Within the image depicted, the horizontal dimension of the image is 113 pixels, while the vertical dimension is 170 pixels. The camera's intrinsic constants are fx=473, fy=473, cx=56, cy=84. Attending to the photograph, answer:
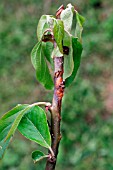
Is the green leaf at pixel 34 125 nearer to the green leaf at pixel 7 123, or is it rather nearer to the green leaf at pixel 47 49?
the green leaf at pixel 7 123

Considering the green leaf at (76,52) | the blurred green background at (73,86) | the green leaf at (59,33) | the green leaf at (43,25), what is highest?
the green leaf at (43,25)

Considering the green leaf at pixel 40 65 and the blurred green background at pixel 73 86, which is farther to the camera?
the blurred green background at pixel 73 86

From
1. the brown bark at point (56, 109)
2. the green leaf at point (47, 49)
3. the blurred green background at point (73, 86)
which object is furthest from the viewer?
the blurred green background at point (73, 86)

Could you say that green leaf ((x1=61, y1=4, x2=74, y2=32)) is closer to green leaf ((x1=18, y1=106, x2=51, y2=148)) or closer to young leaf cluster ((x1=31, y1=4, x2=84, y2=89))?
young leaf cluster ((x1=31, y1=4, x2=84, y2=89))

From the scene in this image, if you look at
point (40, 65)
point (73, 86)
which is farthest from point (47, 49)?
point (73, 86)

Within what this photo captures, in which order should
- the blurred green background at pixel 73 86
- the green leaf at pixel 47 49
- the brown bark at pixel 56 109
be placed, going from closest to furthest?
the brown bark at pixel 56 109, the green leaf at pixel 47 49, the blurred green background at pixel 73 86

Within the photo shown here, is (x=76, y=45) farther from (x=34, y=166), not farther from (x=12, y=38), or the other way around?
(x=12, y=38)

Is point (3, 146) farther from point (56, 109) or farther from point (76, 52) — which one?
point (76, 52)

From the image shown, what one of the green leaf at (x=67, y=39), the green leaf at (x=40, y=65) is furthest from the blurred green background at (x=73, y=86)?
the green leaf at (x=67, y=39)
